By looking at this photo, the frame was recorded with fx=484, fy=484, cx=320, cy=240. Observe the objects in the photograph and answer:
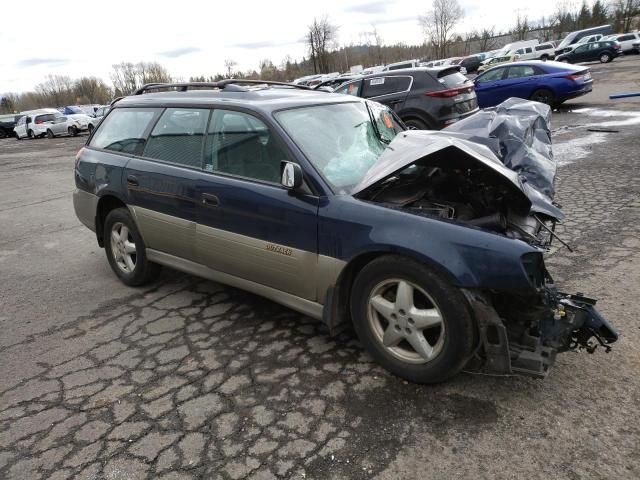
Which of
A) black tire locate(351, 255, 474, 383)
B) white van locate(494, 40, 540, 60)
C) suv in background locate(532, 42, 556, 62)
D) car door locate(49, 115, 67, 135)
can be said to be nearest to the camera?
black tire locate(351, 255, 474, 383)

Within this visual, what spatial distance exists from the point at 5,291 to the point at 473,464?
4.53 meters

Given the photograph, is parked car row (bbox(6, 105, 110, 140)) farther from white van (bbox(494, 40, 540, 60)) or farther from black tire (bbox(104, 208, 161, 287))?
white van (bbox(494, 40, 540, 60))

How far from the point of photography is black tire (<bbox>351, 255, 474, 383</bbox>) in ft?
8.38

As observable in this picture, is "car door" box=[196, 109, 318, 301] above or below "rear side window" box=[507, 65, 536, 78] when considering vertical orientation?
below

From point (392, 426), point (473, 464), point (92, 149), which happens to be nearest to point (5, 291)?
point (92, 149)

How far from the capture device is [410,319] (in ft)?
8.97

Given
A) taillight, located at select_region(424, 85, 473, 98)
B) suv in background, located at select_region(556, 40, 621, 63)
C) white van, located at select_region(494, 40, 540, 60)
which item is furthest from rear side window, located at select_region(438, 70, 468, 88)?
white van, located at select_region(494, 40, 540, 60)

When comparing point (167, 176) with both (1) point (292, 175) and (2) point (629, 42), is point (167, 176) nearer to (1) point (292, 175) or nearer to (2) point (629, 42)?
(1) point (292, 175)

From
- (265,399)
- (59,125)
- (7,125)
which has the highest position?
(7,125)

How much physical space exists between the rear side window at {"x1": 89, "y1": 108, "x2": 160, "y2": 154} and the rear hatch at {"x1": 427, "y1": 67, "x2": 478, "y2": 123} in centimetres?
658

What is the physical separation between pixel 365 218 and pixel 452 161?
0.66 metres

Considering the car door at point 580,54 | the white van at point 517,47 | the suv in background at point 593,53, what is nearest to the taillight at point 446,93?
the suv in background at point 593,53

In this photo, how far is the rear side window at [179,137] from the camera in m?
3.76

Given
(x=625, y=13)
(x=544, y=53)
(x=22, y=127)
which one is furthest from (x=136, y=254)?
(x=625, y=13)
